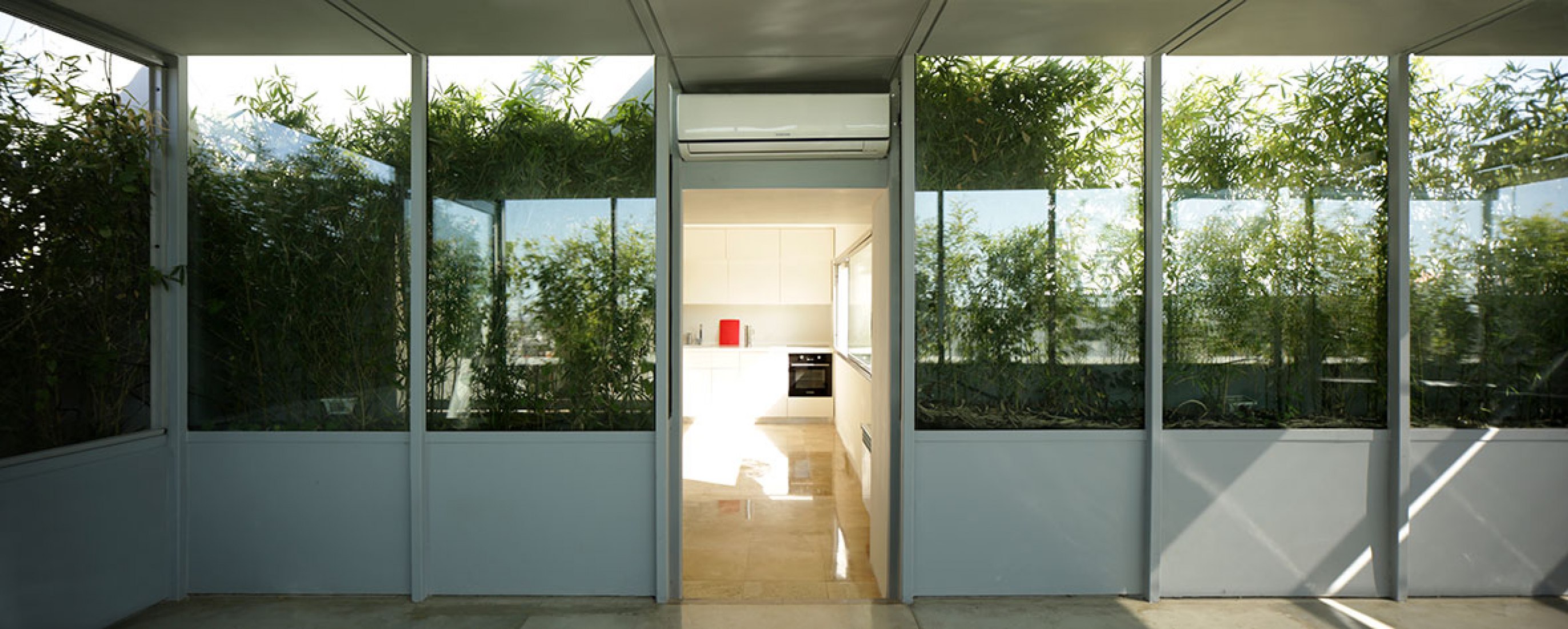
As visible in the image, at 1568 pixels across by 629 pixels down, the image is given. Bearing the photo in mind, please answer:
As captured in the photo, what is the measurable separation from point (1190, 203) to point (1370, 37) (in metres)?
0.91

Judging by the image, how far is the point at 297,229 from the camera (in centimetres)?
321

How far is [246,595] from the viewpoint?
10.5 ft

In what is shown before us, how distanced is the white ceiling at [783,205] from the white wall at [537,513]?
1230 mm

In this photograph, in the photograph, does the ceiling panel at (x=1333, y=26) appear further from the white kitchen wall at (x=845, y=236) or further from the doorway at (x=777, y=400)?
the white kitchen wall at (x=845, y=236)

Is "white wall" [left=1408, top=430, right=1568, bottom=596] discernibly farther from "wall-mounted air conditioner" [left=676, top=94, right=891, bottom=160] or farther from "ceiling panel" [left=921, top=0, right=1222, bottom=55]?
"wall-mounted air conditioner" [left=676, top=94, right=891, bottom=160]

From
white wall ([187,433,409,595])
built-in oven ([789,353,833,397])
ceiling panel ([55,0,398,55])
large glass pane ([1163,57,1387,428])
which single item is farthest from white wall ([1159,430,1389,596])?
built-in oven ([789,353,833,397])

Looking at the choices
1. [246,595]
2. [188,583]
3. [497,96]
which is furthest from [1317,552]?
[188,583]

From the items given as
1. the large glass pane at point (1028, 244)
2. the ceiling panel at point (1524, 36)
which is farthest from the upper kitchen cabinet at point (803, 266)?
the ceiling panel at point (1524, 36)

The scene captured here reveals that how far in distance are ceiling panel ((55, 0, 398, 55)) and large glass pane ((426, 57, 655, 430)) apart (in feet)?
1.20

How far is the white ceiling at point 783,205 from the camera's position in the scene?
3611 mm

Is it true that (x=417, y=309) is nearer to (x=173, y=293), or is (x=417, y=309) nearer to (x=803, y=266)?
(x=173, y=293)

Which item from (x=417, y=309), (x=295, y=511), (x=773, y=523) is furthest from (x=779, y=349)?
(x=295, y=511)

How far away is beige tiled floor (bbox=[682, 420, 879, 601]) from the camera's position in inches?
143

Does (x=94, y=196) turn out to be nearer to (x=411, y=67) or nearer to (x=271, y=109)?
(x=271, y=109)
